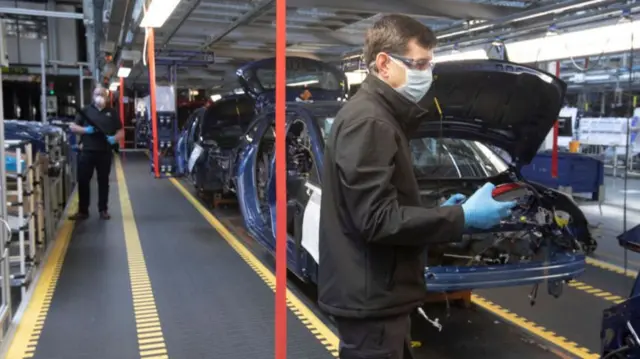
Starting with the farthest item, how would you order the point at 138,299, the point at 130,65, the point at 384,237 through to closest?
the point at 130,65, the point at 138,299, the point at 384,237

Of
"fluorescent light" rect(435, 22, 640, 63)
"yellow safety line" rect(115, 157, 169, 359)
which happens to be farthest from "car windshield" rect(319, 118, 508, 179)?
"yellow safety line" rect(115, 157, 169, 359)

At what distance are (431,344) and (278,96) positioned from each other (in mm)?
2076

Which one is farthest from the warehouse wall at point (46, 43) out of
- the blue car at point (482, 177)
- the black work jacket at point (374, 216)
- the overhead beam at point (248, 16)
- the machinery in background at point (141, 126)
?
the black work jacket at point (374, 216)

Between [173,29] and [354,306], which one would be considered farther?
[173,29]

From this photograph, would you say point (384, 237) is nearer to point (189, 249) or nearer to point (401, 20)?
point (401, 20)

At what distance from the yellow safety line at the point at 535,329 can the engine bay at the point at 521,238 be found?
0.62 meters

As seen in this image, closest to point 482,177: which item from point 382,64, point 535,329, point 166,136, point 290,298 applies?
point 535,329

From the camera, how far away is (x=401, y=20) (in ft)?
A: 5.78

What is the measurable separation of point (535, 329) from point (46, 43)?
2753 cm

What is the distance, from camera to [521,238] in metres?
3.74

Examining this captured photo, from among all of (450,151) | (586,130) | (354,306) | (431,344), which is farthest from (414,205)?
(586,130)

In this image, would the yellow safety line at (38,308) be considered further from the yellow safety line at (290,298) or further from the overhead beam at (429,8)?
the overhead beam at (429,8)

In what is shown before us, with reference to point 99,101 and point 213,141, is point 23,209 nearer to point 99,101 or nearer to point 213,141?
point 99,101

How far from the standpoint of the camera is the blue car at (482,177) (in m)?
3.46
